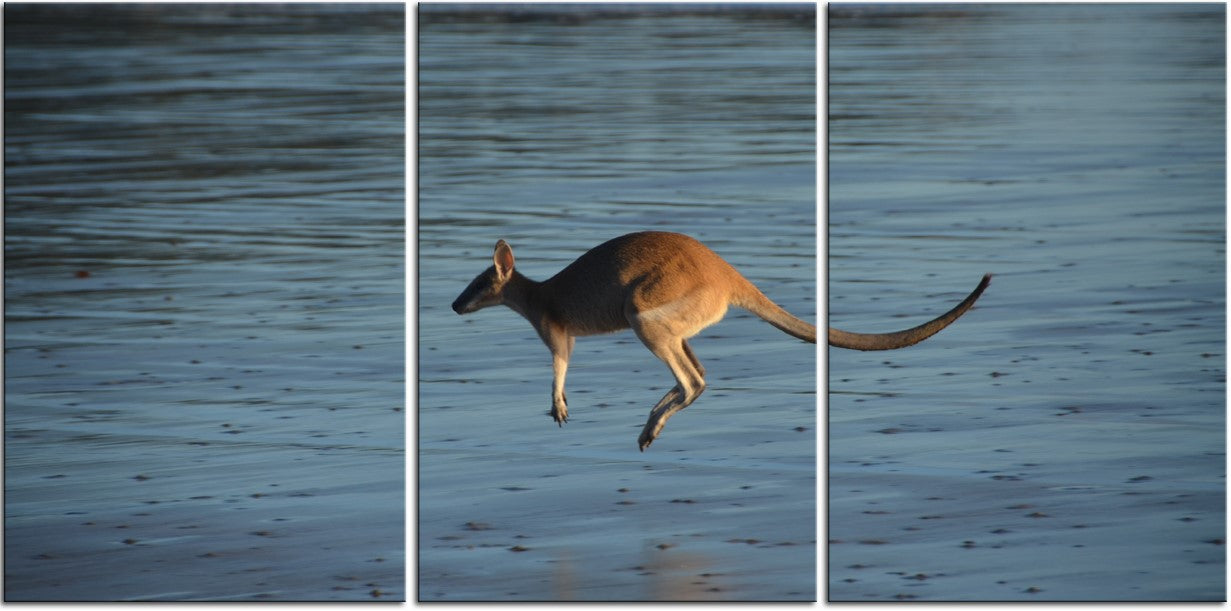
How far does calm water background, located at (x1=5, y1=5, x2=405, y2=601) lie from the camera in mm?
5137

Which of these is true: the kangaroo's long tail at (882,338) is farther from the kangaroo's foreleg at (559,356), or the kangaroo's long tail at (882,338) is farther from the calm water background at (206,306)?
the calm water background at (206,306)

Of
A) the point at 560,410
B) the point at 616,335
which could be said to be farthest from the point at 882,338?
Result: the point at 616,335

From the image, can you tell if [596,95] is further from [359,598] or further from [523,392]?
[359,598]

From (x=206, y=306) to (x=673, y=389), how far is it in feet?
7.94

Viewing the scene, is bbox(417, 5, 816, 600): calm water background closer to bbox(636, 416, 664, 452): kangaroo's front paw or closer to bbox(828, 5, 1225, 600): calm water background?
bbox(636, 416, 664, 452): kangaroo's front paw

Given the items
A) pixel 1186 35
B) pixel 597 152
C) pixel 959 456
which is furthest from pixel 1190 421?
pixel 597 152

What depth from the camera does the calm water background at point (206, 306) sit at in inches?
202

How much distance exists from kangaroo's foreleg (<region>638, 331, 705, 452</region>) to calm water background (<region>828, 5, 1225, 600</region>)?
428 mm

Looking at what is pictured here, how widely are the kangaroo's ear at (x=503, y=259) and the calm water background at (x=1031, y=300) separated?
1.06 metres

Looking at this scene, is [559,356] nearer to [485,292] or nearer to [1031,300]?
[485,292]

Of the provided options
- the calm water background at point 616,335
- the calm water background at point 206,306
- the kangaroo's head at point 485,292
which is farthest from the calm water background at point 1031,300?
the calm water background at point 206,306

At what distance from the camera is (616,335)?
6551 mm

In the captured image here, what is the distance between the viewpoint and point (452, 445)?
18.5ft

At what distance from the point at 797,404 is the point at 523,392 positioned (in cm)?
85
